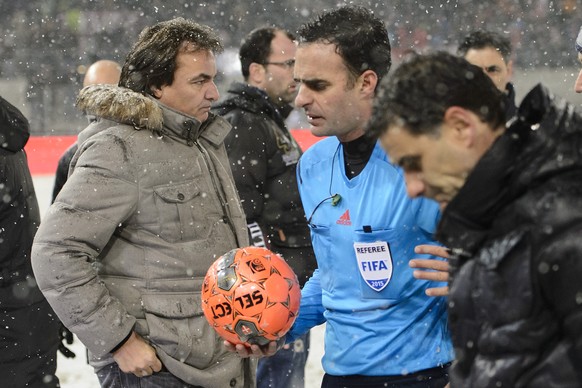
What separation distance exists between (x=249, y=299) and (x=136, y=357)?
0.56m

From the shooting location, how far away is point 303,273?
16.9 feet

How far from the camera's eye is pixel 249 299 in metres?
2.90

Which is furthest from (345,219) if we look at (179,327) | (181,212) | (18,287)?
(18,287)

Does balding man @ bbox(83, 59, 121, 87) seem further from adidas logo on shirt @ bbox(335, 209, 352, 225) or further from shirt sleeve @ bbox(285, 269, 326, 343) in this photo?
adidas logo on shirt @ bbox(335, 209, 352, 225)

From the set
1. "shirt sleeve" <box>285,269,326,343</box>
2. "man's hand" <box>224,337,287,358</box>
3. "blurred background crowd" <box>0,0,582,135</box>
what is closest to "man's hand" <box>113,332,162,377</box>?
"man's hand" <box>224,337,287,358</box>

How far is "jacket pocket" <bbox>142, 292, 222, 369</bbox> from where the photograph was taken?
10.8ft

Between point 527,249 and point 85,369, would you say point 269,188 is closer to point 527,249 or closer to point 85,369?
point 85,369

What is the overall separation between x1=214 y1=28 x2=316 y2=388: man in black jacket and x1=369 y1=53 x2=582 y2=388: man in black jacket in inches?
123

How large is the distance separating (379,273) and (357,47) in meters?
0.78

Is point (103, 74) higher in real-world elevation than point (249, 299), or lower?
higher

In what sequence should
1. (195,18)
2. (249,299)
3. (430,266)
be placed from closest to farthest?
(430,266) → (249,299) → (195,18)

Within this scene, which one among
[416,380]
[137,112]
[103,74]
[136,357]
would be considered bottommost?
[416,380]

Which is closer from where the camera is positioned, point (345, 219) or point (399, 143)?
point (399, 143)

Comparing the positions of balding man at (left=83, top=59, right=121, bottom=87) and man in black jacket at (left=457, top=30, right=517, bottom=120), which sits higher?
balding man at (left=83, top=59, right=121, bottom=87)
